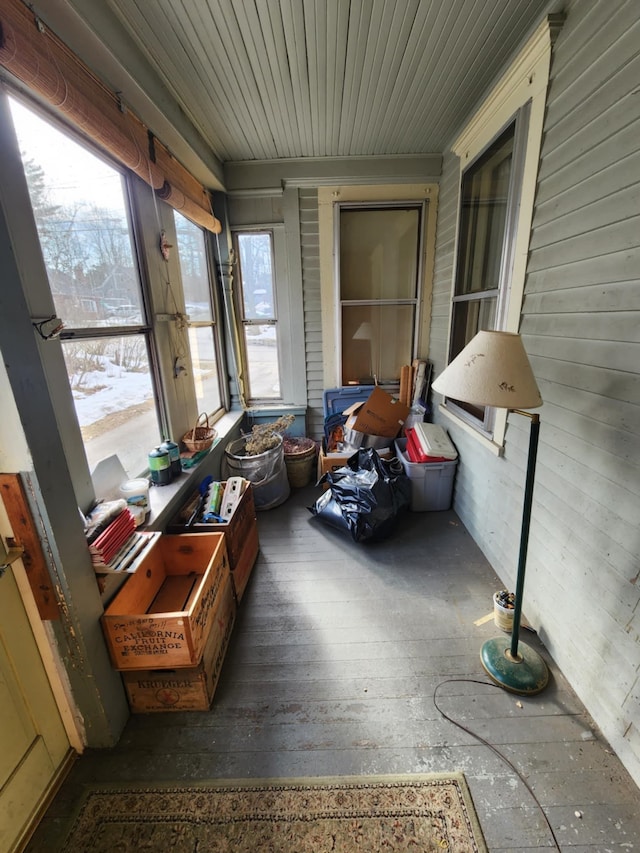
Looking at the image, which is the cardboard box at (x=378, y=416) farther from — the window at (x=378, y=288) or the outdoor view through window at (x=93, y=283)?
the outdoor view through window at (x=93, y=283)

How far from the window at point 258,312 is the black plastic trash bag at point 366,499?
1.38m

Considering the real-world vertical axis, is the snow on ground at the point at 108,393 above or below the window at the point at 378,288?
below

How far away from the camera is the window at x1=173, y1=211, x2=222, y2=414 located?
259 centimetres

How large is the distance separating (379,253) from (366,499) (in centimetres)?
234

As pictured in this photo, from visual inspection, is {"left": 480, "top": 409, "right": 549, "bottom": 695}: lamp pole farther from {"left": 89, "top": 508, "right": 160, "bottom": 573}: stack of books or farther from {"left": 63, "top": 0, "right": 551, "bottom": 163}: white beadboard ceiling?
{"left": 63, "top": 0, "right": 551, "bottom": 163}: white beadboard ceiling

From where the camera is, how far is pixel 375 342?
3.52 metres

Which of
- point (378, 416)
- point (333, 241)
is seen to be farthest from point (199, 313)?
point (378, 416)

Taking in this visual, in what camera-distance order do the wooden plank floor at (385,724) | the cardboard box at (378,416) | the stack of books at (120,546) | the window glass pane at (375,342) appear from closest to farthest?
the wooden plank floor at (385,724) → the stack of books at (120,546) → the cardboard box at (378,416) → the window glass pane at (375,342)

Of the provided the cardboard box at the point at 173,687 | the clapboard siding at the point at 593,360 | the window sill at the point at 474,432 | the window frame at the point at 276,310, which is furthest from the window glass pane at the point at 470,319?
the cardboard box at the point at 173,687

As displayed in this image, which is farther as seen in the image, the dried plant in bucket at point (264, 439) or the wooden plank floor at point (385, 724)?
the dried plant in bucket at point (264, 439)

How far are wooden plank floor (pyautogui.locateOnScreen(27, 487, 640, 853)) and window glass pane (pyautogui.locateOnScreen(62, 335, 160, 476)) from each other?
1.06 m

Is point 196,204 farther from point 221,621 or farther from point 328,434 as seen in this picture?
point 221,621

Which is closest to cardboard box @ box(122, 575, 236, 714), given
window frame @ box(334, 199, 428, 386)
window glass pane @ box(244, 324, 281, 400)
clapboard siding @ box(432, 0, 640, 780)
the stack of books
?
the stack of books

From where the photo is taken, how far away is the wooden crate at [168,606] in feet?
4.14
